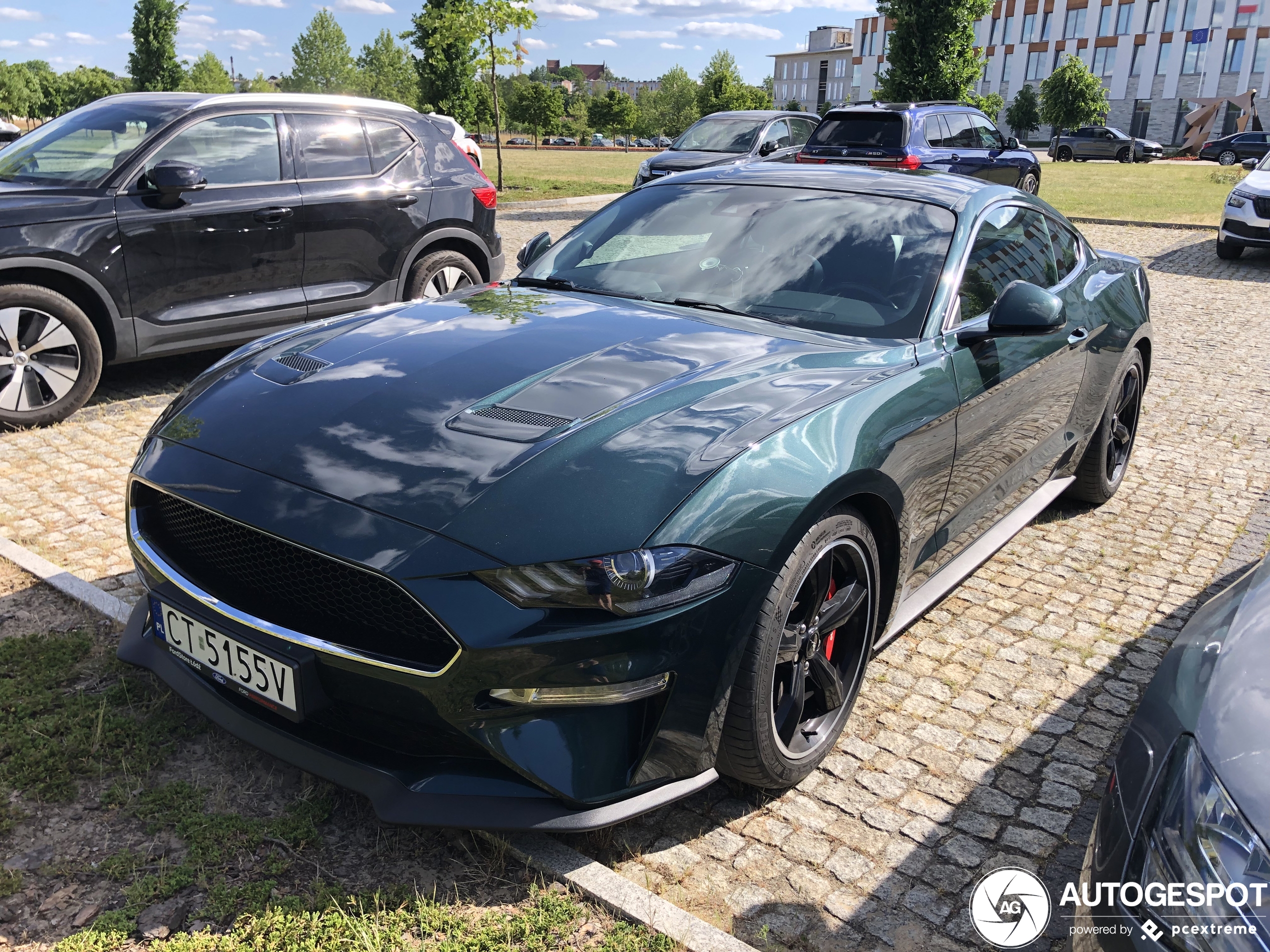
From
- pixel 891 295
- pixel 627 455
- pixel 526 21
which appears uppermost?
pixel 526 21

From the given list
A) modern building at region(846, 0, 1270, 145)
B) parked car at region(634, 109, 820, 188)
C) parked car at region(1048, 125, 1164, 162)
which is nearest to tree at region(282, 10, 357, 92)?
modern building at region(846, 0, 1270, 145)

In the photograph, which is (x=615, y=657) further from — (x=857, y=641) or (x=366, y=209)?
(x=366, y=209)

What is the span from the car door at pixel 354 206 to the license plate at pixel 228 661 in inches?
176

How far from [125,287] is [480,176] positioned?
9.60 ft

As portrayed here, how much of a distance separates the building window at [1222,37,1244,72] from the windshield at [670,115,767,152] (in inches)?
2658

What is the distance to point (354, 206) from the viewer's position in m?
6.90

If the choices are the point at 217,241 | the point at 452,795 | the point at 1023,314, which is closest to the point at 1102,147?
the point at 217,241

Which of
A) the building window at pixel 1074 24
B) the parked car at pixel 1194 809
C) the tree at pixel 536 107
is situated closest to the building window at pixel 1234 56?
the building window at pixel 1074 24

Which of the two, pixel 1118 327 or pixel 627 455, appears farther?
pixel 1118 327

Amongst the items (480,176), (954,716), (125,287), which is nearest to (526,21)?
(480,176)

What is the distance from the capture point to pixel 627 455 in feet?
8.07

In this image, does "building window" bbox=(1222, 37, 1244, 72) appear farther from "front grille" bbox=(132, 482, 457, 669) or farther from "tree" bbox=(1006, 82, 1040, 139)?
"front grille" bbox=(132, 482, 457, 669)

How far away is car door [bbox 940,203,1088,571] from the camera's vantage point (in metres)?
3.48

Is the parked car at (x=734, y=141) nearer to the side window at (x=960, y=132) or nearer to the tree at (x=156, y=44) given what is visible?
the side window at (x=960, y=132)
